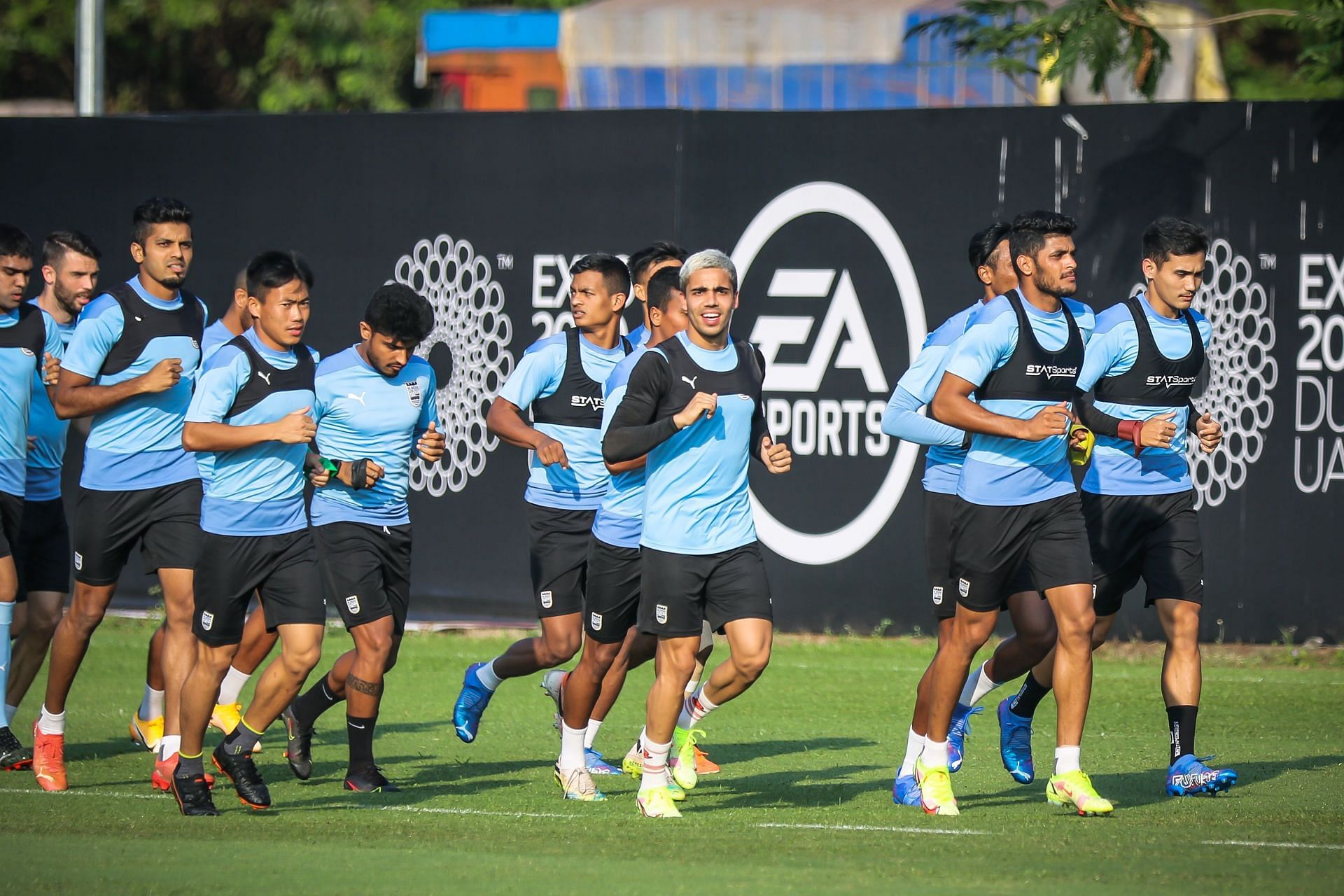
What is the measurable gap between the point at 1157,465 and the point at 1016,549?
1257 mm

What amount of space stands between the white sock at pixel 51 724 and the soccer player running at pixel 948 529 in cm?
387

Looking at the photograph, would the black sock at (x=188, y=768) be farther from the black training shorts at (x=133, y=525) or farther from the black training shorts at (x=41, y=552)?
the black training shorts at (x=41, y=552)

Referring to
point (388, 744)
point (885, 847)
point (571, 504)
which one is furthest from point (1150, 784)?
point (388, 744)

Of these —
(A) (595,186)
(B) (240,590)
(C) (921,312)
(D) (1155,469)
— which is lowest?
(B) (240,590)

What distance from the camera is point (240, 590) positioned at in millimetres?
7793

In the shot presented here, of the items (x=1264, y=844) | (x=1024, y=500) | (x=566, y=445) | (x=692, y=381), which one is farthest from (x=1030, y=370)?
(x=566, y=445)

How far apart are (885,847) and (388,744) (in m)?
3.68

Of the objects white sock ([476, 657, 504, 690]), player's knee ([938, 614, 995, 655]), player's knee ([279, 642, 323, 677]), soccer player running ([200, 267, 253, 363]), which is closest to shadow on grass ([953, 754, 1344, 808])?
player's knee ([938, 614, 995, 655])

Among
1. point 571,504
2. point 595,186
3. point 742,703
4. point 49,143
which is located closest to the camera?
point 571,504

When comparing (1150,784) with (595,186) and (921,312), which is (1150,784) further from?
(595,186)

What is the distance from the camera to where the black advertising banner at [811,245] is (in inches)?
487

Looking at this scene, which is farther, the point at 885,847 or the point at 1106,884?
the point at 885,847

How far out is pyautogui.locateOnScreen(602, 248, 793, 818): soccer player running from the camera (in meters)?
7.58

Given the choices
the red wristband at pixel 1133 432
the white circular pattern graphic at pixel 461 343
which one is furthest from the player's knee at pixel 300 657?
the white circular pattern graphic at pixel 461 343
